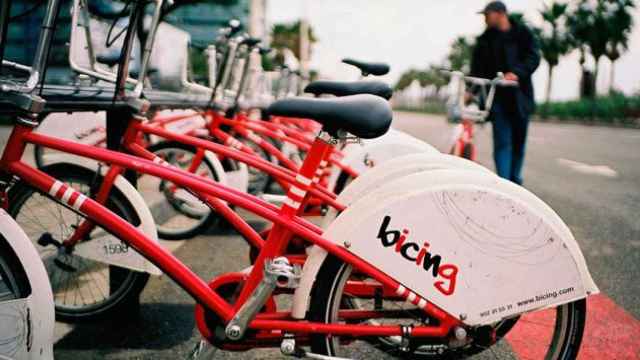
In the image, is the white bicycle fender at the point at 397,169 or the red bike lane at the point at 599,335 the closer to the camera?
the white bicycle fender at the point at 397,169

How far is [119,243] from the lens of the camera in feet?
9.15

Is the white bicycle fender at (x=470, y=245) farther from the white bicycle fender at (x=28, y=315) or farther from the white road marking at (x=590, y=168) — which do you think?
the white road marking at (x=590, y=168)

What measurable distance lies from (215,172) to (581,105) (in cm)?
3741

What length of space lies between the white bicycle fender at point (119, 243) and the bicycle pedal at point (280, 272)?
0.73 m

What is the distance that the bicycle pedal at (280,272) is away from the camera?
212 cm

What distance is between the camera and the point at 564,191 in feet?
24.0

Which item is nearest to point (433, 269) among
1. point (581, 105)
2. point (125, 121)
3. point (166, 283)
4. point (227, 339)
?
point (227, 339)

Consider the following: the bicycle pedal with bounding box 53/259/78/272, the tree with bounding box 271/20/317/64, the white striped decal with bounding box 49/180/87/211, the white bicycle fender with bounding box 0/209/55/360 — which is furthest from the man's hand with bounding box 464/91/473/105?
the tree with bounding box 271/20/317/64

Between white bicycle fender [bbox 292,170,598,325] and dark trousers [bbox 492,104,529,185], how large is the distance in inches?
151

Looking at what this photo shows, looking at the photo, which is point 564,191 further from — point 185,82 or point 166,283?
point 166,283

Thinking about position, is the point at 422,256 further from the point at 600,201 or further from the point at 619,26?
the point at 619,26

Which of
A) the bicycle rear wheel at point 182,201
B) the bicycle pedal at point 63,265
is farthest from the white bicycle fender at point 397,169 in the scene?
the bicycle rear wheel at point 182,201

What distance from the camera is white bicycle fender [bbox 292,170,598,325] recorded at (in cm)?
203

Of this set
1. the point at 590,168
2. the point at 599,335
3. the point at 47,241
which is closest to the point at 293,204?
the point at 47,241
